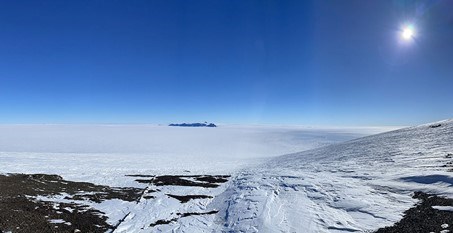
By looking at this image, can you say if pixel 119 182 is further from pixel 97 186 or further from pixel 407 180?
pixel 407 180

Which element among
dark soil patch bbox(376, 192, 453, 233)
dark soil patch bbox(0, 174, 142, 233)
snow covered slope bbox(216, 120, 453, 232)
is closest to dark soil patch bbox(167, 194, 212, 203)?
snow covered slope bbox(216, 120, 453, 232)

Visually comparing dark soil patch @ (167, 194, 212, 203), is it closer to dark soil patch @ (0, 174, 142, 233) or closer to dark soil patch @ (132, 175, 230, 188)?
dark soil patch @ (0, 174, 142, 233)

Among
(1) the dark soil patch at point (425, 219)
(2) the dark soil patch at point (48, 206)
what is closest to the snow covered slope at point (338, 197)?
(1) the dark soil patch at point (425, 219)

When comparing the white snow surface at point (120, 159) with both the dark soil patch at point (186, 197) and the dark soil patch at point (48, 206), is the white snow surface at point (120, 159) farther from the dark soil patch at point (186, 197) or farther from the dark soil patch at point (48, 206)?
the dark soil patch at point (186, 197)

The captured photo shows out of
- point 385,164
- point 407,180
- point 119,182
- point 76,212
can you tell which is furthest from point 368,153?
point 76,212

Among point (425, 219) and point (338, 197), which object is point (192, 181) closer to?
point (338, 197)

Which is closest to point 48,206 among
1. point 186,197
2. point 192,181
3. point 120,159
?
point 186,197
